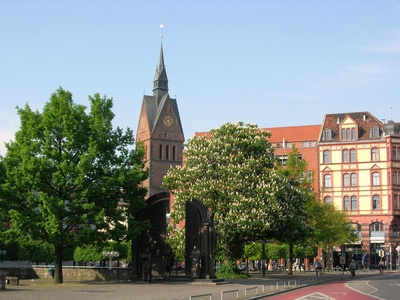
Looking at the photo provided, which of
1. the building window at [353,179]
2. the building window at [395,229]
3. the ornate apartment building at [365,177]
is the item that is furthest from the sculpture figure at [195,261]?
the building window at [353,179]

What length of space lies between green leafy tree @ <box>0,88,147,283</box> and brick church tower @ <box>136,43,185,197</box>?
102m

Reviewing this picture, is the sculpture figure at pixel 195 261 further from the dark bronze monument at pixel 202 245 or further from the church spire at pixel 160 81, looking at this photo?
the church spire at pixel 160 81

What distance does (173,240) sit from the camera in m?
49.1

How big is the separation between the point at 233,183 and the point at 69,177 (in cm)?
1288

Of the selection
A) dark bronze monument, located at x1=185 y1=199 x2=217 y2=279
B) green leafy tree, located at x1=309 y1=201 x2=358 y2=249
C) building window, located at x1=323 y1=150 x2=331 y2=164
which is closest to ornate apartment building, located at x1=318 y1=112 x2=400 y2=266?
building window, located at x1=323 y1=150 x2=331 y2=164

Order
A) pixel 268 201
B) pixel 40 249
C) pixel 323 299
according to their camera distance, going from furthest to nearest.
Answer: pixel 40 249 < pixel 268 201 < pixel 323 299

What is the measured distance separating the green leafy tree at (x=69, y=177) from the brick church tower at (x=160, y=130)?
10155cm

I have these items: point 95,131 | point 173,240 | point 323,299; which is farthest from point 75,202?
point 323,299

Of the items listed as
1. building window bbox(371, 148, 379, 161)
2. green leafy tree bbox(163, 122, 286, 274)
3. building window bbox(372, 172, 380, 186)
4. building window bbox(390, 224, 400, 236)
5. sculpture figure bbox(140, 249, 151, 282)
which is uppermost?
building window bbox(371, 148, 379, 161)

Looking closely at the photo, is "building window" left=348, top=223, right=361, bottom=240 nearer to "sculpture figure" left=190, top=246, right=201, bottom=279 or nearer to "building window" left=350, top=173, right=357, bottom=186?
"building window" left=350, top=173, right=357, bottom=186

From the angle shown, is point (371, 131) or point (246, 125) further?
point (371, 131)

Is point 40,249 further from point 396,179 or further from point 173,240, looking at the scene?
point 396,179

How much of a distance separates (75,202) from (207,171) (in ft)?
42.1

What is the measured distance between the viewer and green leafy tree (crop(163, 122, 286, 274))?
46.1 m
